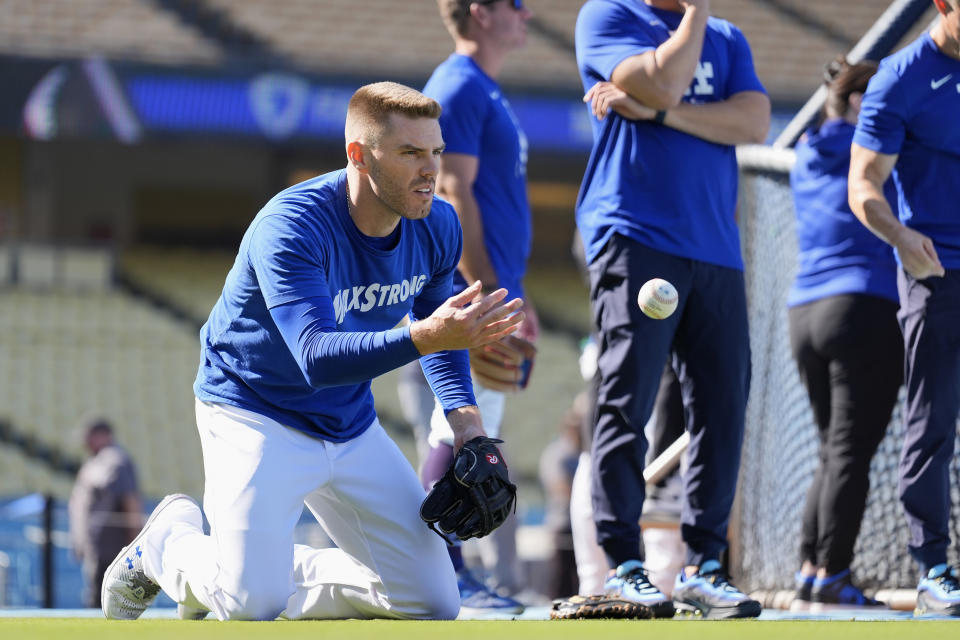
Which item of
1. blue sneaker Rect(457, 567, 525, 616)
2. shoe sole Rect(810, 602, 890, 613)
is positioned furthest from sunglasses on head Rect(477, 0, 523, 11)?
shoe sole Rect(810, 602, 890, 613)

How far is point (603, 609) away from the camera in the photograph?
3.57 metres

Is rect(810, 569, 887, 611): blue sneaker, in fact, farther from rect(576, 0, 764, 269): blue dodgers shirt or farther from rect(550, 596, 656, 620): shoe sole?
rect(576, 0, 764, 269): blue dodgers shirt

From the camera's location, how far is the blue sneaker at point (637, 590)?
12.1 ft

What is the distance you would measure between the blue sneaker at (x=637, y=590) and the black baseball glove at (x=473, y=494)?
374 mm

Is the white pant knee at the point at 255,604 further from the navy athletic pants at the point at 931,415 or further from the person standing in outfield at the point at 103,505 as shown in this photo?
the person standing in outfield at the point at 103,505

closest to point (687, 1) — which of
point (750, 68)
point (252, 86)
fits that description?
point (750, 68)

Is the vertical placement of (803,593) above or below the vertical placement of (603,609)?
below

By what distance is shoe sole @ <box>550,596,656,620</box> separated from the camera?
3.57m

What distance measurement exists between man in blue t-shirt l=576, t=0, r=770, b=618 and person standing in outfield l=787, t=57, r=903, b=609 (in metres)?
0.64

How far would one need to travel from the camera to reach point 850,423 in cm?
440

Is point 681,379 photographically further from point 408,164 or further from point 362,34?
point 362,34

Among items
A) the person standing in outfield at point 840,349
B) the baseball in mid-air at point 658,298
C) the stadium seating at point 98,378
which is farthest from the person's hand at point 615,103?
the stadium seating at point 98,378

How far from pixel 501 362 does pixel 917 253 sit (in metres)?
1.42

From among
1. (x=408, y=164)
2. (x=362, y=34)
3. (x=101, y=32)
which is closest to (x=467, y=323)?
(x=408, y=164)
